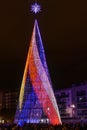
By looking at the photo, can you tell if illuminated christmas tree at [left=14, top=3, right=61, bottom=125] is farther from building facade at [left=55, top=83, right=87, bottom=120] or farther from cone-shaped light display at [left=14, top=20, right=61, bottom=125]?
building facade at [left=55, top=83, right=87, bottom=120]

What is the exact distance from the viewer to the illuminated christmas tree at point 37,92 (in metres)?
69.9

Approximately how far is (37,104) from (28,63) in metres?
7.15

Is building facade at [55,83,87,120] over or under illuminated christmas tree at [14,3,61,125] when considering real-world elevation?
over

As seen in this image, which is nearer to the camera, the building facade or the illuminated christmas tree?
the illuminated christmas tree

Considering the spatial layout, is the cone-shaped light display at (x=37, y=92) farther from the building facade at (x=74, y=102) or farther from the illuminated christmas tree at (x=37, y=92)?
the building facade at (x=74, y=102)

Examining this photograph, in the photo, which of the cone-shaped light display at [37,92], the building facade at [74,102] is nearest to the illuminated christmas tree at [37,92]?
the cone-shaped light display at [37,92]

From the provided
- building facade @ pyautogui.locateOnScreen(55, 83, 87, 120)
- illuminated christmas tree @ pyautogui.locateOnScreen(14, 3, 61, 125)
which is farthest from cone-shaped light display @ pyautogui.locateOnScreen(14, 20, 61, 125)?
building facade @ pyautogui.locateOnScreen(55, 83, 87, 120)

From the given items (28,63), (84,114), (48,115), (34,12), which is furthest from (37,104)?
(84,114)

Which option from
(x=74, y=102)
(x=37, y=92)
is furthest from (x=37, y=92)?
(x=74, y=102)

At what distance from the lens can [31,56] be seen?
238ft

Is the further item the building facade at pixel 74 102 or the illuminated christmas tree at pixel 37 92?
the building facade at pixel 74 102

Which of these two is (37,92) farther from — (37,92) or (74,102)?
(74,102)

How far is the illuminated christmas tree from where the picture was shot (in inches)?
2753

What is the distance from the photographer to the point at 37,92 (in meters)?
71.4
